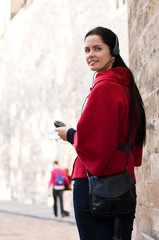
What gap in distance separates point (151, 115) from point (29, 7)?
51.8 ft

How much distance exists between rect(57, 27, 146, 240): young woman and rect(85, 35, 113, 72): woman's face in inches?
0.5

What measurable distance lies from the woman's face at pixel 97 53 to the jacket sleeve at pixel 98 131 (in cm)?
21

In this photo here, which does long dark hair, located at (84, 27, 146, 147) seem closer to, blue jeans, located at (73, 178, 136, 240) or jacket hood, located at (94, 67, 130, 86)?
jacket hood, located at (94, 67, 130, 86)

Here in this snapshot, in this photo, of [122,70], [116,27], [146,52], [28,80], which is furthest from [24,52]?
[122,70]

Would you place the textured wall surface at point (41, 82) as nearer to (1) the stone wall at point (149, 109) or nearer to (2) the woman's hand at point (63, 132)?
(1) the stone wall at point (149, 109)

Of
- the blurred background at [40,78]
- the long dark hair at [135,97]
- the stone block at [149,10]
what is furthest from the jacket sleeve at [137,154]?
the blurred background at [40,78]

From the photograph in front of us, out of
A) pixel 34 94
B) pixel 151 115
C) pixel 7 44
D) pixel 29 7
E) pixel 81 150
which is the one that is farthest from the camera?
pixel 7 44

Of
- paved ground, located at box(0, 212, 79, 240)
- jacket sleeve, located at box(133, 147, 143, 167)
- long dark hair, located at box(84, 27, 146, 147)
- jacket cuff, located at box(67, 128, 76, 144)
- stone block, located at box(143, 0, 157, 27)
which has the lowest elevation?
paved ground, located at box(0, 212, 79, 240)

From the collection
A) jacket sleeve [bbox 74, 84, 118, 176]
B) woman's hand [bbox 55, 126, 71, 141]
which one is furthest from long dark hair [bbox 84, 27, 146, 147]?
woman's hand [bbox 55, 126, 71, 141]

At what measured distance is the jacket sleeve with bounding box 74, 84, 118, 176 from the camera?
173 cm

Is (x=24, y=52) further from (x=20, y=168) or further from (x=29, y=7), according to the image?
(x=20, y=168)

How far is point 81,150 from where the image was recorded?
1.77 metres

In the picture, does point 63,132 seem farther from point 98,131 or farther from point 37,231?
point 37,231

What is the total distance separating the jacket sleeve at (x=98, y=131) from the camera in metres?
1.73
